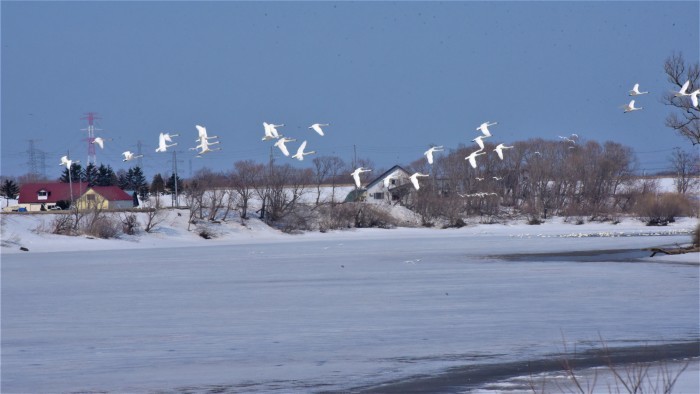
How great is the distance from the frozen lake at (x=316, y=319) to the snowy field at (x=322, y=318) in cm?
4

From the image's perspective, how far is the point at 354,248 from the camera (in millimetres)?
41781

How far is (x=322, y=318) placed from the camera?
16438 mm

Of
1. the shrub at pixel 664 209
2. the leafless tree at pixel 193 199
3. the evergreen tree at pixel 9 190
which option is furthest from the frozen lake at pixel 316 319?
the evergreen tree at pixel 9 190

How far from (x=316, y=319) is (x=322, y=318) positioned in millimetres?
157

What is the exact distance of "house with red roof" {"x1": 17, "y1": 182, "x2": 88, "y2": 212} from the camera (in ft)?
232

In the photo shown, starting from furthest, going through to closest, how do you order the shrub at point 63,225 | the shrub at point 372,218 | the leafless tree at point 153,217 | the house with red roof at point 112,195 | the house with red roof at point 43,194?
the house with red roof at point 43,194 → the house with red roof at point 112,195 → the shrub at point 372,218 → the leafless tree at point 153,217 → the shrub at point 63,225

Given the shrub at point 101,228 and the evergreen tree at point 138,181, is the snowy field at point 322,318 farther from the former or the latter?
the evergreen tree at point 138,181

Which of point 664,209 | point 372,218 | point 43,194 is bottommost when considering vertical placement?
point 372,218

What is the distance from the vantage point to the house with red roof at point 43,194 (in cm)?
7062

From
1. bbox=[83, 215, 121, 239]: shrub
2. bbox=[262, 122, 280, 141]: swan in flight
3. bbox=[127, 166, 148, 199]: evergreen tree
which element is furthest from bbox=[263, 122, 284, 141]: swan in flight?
bbox=[127, 166, 148, 199]: evergreen tree

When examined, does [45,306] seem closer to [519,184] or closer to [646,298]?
[646,298]

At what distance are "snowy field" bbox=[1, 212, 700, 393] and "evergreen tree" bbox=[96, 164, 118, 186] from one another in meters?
53.9

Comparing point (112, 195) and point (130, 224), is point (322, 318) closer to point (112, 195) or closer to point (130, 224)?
point (130, 224)

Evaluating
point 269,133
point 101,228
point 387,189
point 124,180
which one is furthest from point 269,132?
point 124,180
